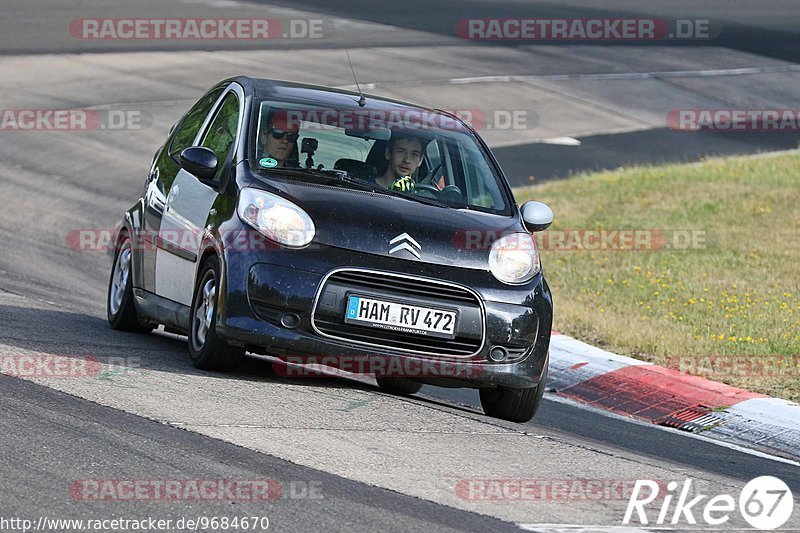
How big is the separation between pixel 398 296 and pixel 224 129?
6.43ft

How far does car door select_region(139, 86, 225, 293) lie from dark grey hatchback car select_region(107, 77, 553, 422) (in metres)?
0.05

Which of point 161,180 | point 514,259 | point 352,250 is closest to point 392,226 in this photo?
point 352,250

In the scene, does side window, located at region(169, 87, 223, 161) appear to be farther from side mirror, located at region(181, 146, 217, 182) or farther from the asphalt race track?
the asphalt race track

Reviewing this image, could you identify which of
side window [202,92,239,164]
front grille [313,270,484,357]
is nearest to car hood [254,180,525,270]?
front grille [313,270,484,357]

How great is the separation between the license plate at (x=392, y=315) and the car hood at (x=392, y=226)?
0.83ft

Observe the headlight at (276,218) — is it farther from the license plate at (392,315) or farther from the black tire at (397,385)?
the black tire at (397,385)

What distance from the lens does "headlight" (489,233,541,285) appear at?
25.6 feet

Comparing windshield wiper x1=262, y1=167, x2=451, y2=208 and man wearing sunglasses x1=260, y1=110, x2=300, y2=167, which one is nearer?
windshield wiper x1=262, y1=167, x2=451, y2=208

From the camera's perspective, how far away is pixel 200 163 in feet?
26.9

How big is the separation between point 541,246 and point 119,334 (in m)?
6.74

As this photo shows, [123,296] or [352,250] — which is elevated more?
[352,250]

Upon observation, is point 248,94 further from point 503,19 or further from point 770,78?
point 503,19

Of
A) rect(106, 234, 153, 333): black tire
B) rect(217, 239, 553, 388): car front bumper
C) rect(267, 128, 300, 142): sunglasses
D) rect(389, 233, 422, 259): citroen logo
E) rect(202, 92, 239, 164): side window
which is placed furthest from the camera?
rect(106, 234, 153, 333): black tire

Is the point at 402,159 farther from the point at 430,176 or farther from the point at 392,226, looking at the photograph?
the point at 392,226
